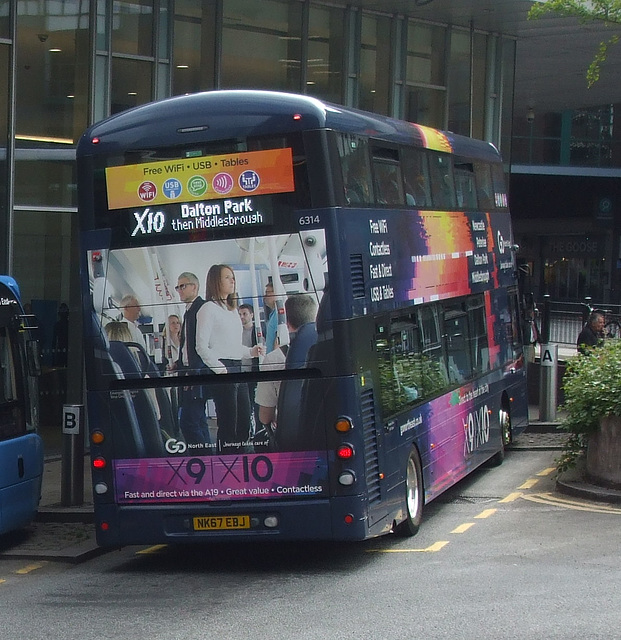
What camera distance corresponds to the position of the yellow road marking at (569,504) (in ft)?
40.5

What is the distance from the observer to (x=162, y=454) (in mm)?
10109

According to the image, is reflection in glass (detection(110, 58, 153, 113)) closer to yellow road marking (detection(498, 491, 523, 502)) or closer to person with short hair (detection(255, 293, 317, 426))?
yellow road marking (detection(498, 491, 523, 502))

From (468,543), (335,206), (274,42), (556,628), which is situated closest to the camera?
(556,628)

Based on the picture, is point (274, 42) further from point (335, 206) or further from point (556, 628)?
point (556, 628)

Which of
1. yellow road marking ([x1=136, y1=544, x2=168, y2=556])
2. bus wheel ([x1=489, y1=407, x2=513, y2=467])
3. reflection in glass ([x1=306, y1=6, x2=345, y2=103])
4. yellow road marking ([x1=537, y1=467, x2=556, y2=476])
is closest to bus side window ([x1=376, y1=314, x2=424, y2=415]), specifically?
yellow road marking ([x1=136, y1=544, x2=168, y2=556])

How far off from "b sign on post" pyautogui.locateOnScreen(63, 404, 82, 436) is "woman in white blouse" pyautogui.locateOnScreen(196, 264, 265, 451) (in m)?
4.03

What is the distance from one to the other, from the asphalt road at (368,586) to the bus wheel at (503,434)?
9.76ft

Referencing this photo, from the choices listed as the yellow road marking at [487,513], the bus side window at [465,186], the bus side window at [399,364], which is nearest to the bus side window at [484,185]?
the bus side window at [465,186]

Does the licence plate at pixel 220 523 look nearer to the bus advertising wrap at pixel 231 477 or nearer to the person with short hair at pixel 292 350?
the bus advertising wrap at pixel 231 477

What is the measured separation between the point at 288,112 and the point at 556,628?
4.68 metres

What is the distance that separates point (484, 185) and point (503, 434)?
351cm

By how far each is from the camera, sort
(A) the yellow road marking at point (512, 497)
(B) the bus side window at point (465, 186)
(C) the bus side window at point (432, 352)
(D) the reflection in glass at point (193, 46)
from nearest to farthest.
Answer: (C) the bus side window at point (432, 352) → (A) the yellow road marking at point (512, 497) → (B) the bus side window at point (465, 186) → (D) the reflection in glass at point (193, 46)

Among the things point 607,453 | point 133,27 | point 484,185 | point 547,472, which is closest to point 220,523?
point 607,453

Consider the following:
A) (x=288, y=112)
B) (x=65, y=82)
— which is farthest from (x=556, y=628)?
(x=65, y=82)
